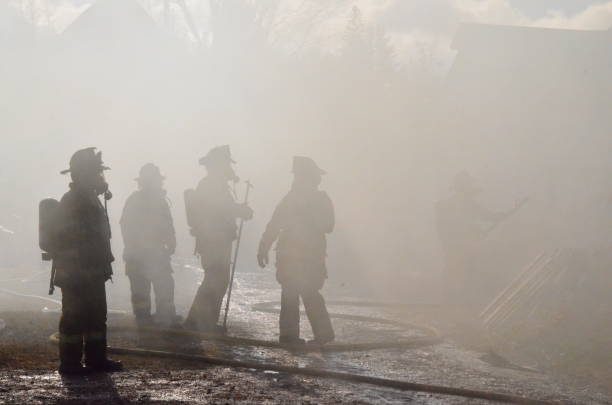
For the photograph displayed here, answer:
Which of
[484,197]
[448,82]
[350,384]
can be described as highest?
[448,82]

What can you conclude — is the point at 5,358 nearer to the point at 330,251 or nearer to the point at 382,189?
the point at 330,251

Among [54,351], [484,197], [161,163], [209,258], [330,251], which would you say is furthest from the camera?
[161,163]

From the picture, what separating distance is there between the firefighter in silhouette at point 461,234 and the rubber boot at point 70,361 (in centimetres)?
1047

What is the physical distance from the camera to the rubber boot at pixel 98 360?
7812 mm

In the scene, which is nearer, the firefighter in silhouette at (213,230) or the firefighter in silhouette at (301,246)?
the firefighter in silhouette at (301,246)

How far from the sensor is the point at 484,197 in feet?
124

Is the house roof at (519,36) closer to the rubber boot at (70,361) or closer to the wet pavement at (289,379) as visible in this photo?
the wet pavement at (289,379)

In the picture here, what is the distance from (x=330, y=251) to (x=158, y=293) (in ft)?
Answer: 66.7

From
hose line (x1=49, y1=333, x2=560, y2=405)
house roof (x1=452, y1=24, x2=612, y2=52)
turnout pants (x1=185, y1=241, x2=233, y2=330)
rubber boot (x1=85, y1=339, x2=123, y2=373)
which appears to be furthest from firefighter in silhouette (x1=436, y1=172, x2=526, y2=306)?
house roof (x1=452, y1=24, x2=612, y2=52)

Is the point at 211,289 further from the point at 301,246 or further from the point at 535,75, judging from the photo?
the point at 535,75

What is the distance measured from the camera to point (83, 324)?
7.91 m

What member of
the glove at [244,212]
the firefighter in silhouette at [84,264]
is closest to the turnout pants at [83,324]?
the firefighter in silhouette at [84,264]

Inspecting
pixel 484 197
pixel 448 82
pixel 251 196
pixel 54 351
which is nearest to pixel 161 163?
pixel 251 196

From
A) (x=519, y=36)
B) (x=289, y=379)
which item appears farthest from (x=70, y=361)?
(x=519, y=36)
